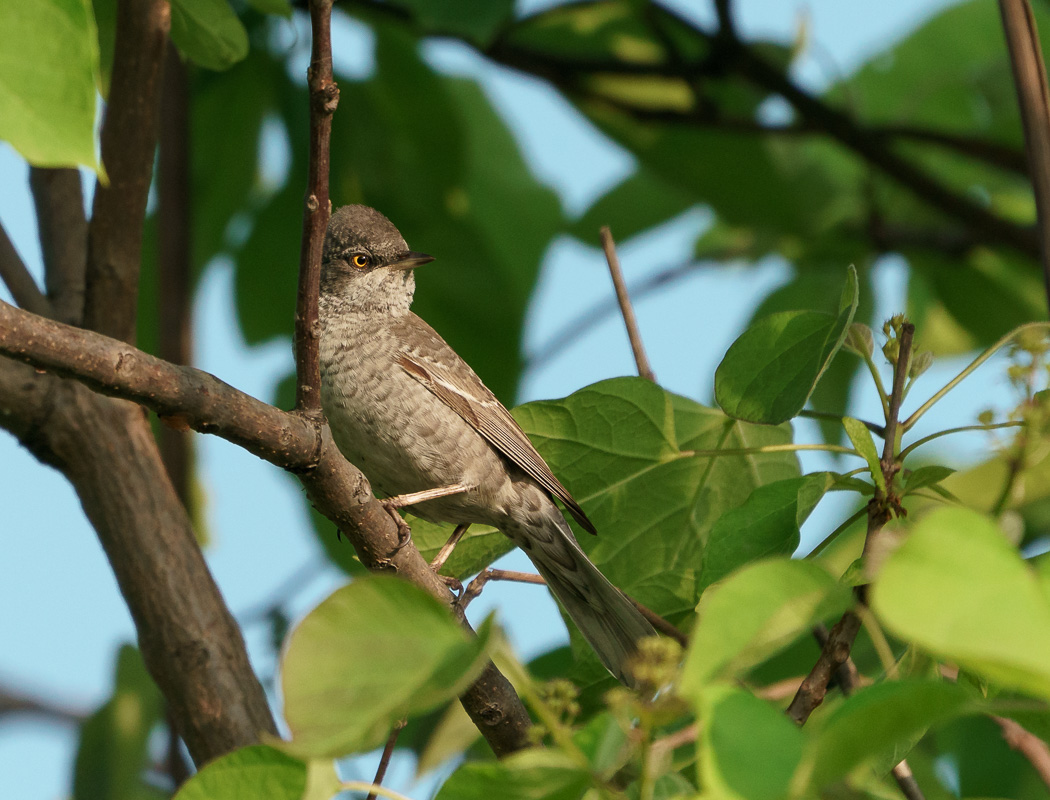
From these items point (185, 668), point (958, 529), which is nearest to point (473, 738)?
point (185, 668)

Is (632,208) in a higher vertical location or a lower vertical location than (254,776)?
higher

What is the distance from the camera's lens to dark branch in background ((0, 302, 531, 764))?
7.16ft

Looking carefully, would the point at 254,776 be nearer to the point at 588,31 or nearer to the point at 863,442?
the point at 863,442

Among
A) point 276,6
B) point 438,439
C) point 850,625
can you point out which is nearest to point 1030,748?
point 850,625

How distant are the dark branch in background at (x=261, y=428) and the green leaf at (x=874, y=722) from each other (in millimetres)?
960

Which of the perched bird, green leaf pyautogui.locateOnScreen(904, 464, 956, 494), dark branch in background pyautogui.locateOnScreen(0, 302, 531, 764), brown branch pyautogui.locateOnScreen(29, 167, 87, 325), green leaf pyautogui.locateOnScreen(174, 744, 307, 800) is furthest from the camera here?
the perched bird

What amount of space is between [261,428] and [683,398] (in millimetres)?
1358

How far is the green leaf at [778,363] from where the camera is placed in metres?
2.50

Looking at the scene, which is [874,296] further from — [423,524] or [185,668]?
[185,668]

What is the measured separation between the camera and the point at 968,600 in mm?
1436

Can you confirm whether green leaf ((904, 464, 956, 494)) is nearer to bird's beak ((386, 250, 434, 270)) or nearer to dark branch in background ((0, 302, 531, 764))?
dark branch in background ((0, 302, 531, 764))

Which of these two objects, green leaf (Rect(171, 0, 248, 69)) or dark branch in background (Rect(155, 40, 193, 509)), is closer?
green leaf (Rect(171, 0, 248, 69))

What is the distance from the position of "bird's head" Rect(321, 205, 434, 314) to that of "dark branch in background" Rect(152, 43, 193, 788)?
2.17 feet

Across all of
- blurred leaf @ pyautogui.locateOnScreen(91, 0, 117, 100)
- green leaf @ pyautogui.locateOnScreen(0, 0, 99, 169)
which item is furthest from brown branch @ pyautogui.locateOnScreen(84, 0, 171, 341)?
green leaf @ pyautogui.locateOnScreen(0, 0, 99, 169)
